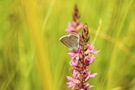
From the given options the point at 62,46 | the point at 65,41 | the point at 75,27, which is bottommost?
the point at 65,41

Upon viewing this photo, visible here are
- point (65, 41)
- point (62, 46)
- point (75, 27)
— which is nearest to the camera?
point (65, 41)

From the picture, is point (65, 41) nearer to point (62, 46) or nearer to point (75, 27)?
point (75, 27)

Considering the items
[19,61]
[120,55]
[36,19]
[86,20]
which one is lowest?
[36,19]

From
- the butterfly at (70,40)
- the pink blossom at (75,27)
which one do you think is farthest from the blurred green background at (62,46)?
the butterfly at (70,40)

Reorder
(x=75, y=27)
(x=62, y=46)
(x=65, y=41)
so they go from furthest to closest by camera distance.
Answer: (x=62, y=46) < (x=75, y=27) < (x=65, y=41)

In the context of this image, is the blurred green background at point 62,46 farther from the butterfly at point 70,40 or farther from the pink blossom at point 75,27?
the butterfly at point 70,40

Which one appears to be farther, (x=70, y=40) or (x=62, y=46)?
(x=62, y=46)

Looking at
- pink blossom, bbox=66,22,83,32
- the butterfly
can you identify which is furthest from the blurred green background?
the butterfly

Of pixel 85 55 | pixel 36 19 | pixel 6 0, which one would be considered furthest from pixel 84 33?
pixel 6 0

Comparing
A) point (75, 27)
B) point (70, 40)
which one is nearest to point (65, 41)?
point (70, 40)

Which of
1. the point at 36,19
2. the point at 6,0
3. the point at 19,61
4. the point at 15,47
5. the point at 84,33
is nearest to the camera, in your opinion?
the point at 36,19

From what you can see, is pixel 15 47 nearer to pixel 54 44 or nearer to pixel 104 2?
pixel 54 44
